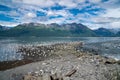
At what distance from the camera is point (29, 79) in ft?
64.3

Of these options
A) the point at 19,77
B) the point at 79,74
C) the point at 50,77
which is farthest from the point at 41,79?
the point at 19,77

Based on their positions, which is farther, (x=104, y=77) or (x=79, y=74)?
(x=79, y=74)

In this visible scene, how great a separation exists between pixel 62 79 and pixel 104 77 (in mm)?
3911

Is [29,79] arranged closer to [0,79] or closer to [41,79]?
[41,79]

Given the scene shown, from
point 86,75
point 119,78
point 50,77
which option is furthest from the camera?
point 86,75

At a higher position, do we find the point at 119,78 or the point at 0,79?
the point at 119,78

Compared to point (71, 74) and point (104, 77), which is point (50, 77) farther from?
point (104, 77)

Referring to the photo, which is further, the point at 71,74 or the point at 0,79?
the point at 0,79

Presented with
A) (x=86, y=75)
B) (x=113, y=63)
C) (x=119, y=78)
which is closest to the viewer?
(x=119, y=78)

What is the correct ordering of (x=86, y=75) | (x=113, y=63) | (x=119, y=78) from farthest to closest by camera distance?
(x=113, y=63), (x=86, y=75), (x=119, y=78)

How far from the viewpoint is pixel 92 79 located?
17.4m

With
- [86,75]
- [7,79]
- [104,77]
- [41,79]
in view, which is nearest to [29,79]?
[41,79]

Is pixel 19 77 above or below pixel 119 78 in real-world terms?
below

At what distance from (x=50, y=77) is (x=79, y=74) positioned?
3342mm
